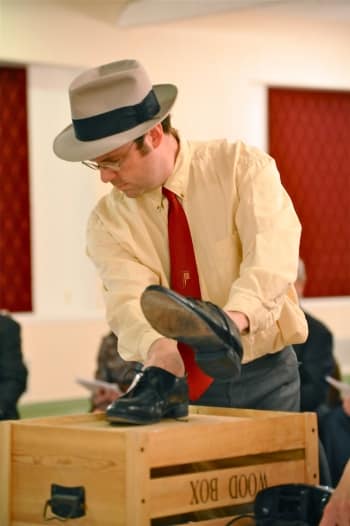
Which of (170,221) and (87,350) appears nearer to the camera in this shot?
(170,221)

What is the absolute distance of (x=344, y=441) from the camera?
438 cm

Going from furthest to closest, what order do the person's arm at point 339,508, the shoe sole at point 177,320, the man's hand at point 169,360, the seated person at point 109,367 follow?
the seated person at point 109,367, the man's hand at point 169,360, the person's arm at point 339,508, the shoe sole at point 177,320

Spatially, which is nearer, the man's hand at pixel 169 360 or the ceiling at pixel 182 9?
the man's hand at pixel 169 360

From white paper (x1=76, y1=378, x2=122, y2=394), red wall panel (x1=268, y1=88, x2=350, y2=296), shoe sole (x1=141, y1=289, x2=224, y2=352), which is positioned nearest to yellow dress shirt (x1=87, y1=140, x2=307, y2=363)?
shoe sole (x1=141, y1=289, x2=224, y2=352)

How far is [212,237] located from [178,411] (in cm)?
41

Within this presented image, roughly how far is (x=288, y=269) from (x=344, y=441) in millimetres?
2208

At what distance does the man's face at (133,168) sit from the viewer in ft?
7.77

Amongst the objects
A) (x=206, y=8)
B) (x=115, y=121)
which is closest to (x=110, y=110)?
(x=115, y=121)

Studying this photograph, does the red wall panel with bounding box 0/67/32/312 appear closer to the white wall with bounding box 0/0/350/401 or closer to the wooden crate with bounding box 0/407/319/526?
the white wall with bounding box 0/0/350/401

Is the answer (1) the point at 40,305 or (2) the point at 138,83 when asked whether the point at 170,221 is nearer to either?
(2) the point at 138,83

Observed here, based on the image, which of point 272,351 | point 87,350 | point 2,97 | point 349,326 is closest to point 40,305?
point 87,350

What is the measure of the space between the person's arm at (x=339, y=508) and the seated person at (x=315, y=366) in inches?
103

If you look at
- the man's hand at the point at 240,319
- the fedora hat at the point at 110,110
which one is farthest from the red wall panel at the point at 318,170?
the man's hand at the point at 240,319

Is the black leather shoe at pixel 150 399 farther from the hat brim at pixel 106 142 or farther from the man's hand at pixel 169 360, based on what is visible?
the hat brim at pixel 106 142
